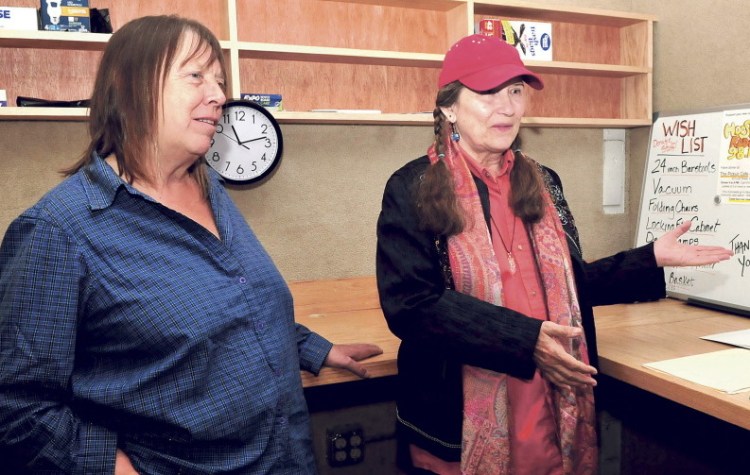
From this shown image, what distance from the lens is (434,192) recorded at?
Result: 4.52 feet

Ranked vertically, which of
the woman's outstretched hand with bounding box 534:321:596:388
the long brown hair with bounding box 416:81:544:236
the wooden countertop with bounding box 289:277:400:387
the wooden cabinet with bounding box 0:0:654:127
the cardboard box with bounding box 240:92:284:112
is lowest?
the wooden countertop with bounding box 289:277:400:387

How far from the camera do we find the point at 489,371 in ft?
4.54

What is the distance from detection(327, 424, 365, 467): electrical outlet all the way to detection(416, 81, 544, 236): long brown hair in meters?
1.19

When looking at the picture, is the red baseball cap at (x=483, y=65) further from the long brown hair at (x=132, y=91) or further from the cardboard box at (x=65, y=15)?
the cardboard box at (x=65, y=15)

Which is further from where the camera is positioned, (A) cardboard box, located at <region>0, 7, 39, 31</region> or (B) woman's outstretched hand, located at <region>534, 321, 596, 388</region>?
(A) cardboard box, located at <region>0, 7, 39, 31</region>

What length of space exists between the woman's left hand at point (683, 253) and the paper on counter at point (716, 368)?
225 mm

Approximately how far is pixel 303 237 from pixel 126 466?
1.34 m

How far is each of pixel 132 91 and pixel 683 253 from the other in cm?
125

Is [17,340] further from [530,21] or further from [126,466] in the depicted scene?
[530,21]

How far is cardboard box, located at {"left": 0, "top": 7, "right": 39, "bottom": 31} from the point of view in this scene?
1730 mm

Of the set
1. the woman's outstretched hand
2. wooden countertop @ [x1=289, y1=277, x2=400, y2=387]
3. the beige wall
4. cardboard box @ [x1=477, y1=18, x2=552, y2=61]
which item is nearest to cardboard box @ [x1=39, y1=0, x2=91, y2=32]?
the beige wall

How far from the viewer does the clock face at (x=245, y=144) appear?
6.65 feet

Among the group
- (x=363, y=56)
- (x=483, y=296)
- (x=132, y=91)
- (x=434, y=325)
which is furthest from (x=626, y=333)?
(x=132, y=91)

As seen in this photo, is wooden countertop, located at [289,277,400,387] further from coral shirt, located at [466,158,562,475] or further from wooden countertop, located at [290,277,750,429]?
coral shirt, located at [466,158,562,475]
